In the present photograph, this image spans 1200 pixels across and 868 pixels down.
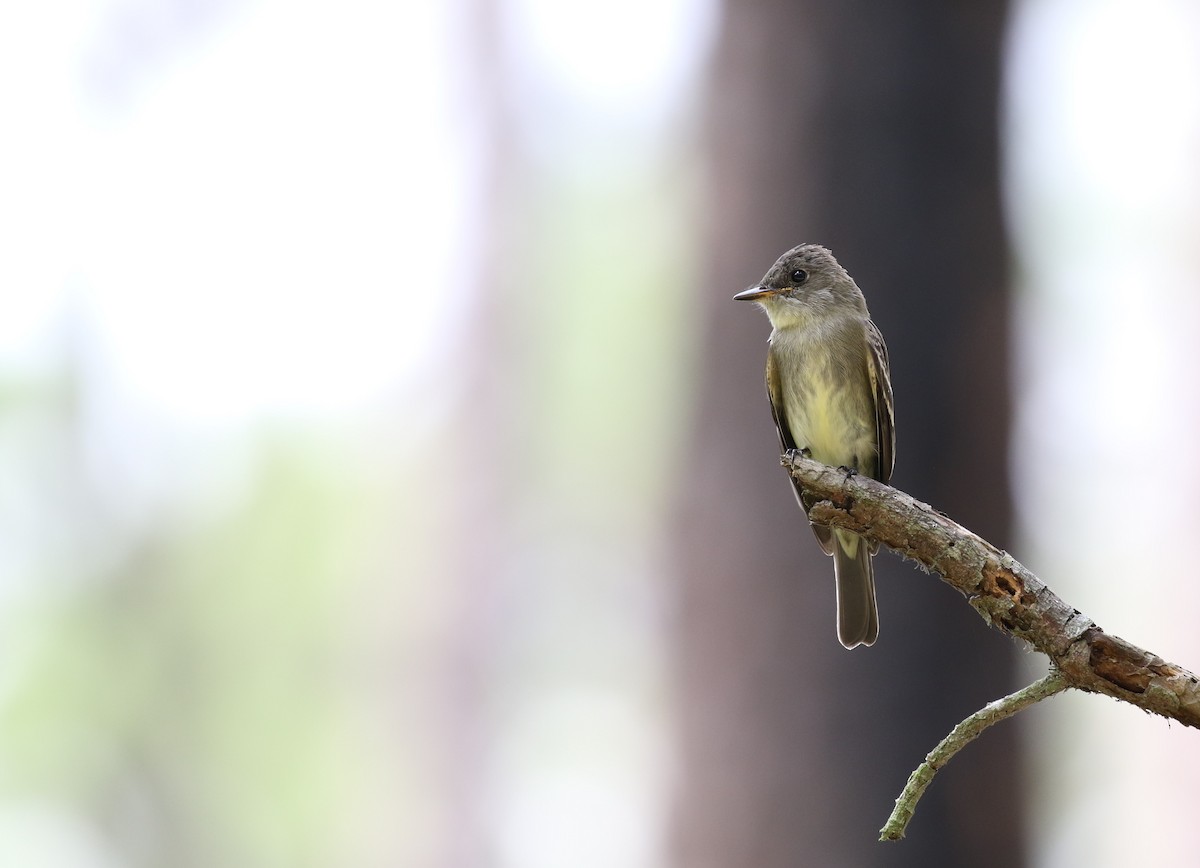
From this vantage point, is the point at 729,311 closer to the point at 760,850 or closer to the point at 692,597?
the point at 692,597

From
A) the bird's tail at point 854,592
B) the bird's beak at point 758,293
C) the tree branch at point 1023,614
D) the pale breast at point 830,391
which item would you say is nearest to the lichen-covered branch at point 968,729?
the tree branch at point 1023,614

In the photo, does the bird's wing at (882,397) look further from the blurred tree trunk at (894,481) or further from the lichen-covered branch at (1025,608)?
the lichen-covered branch at (1025,608)

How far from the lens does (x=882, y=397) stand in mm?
3664

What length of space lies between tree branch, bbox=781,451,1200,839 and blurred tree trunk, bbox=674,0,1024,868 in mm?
2429

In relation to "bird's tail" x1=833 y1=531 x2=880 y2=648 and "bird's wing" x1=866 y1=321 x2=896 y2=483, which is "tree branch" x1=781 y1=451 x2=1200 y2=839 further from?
"bird's wing" x1=866 y1=321 x2=896 y2=483

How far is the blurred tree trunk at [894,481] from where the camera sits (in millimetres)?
4527

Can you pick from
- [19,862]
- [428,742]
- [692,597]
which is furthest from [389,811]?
[692,597]

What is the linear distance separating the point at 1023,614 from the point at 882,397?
67.5 inches

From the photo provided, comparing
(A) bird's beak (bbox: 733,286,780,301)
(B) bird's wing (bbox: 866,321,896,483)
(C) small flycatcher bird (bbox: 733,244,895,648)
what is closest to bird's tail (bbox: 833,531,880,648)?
(C) small flycatcher bird (bbox: 733,244,895,648)

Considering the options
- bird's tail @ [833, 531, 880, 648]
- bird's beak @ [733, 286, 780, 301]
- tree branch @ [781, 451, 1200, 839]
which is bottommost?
bird's tail @ [833, 531, 880, 648]

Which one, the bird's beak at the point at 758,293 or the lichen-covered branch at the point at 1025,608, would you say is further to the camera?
the bird's beak at the point at 758,293

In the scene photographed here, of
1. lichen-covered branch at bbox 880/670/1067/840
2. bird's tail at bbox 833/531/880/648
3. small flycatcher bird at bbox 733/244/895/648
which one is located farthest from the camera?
small flycatcher bird at bbox 733/244/895/648

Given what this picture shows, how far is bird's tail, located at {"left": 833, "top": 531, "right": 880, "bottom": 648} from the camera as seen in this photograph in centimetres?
344

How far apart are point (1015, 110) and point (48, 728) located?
320 inches
